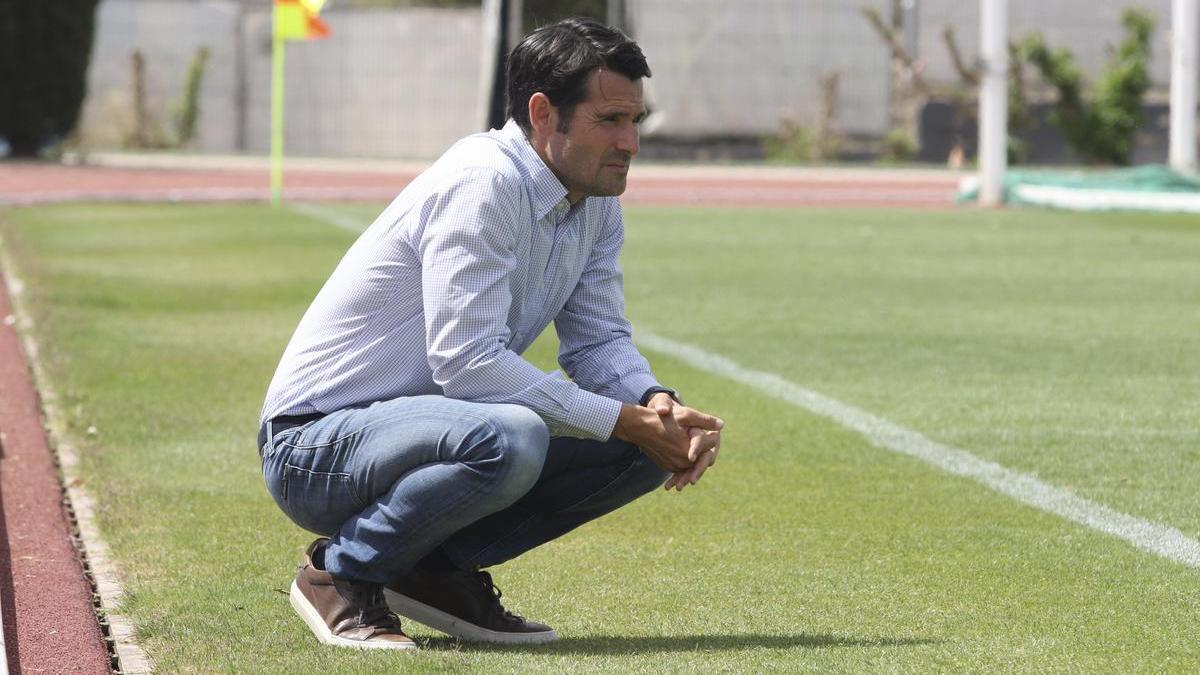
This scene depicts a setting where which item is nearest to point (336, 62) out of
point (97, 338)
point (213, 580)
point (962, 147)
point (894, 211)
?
point (962, 147)

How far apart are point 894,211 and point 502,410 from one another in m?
19.7

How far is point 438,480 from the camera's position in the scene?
4309 millimetres

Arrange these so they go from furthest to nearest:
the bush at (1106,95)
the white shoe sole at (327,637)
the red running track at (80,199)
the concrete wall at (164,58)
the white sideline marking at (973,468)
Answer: the concrete wall at (164,58) → the bush at (1106,95) → the white sideline marking at (973,468) → the red running track at (80,199) → the white shoe sole at (327,637)

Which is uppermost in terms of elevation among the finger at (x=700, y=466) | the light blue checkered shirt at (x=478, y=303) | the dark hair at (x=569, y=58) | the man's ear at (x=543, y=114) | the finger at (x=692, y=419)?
the dark hair at (x=569, y=58)

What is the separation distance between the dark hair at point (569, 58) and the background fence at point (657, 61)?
33.4 m

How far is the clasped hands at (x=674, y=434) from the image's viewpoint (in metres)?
4.38

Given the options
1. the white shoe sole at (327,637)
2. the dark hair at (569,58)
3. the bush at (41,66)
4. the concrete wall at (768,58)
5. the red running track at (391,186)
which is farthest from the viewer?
the concrete wall at (768,58)

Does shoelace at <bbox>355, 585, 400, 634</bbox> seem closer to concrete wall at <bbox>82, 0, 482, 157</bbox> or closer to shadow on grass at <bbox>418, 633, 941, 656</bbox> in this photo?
shadow on grass at <bbox>418, 633, 941, 656</bbox>

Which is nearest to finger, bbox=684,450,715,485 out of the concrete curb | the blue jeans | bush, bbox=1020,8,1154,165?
the blue jeans

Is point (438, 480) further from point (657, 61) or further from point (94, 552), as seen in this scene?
point (657, 61)

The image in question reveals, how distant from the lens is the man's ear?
4430 mm

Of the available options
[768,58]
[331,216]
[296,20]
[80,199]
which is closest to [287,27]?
[296,20]

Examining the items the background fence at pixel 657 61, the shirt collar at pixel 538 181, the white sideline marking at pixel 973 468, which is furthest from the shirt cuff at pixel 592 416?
the background fence at pixel 657 61

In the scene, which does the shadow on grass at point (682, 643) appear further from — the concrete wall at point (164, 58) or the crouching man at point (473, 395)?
the concrete wall at point (164, 58)
